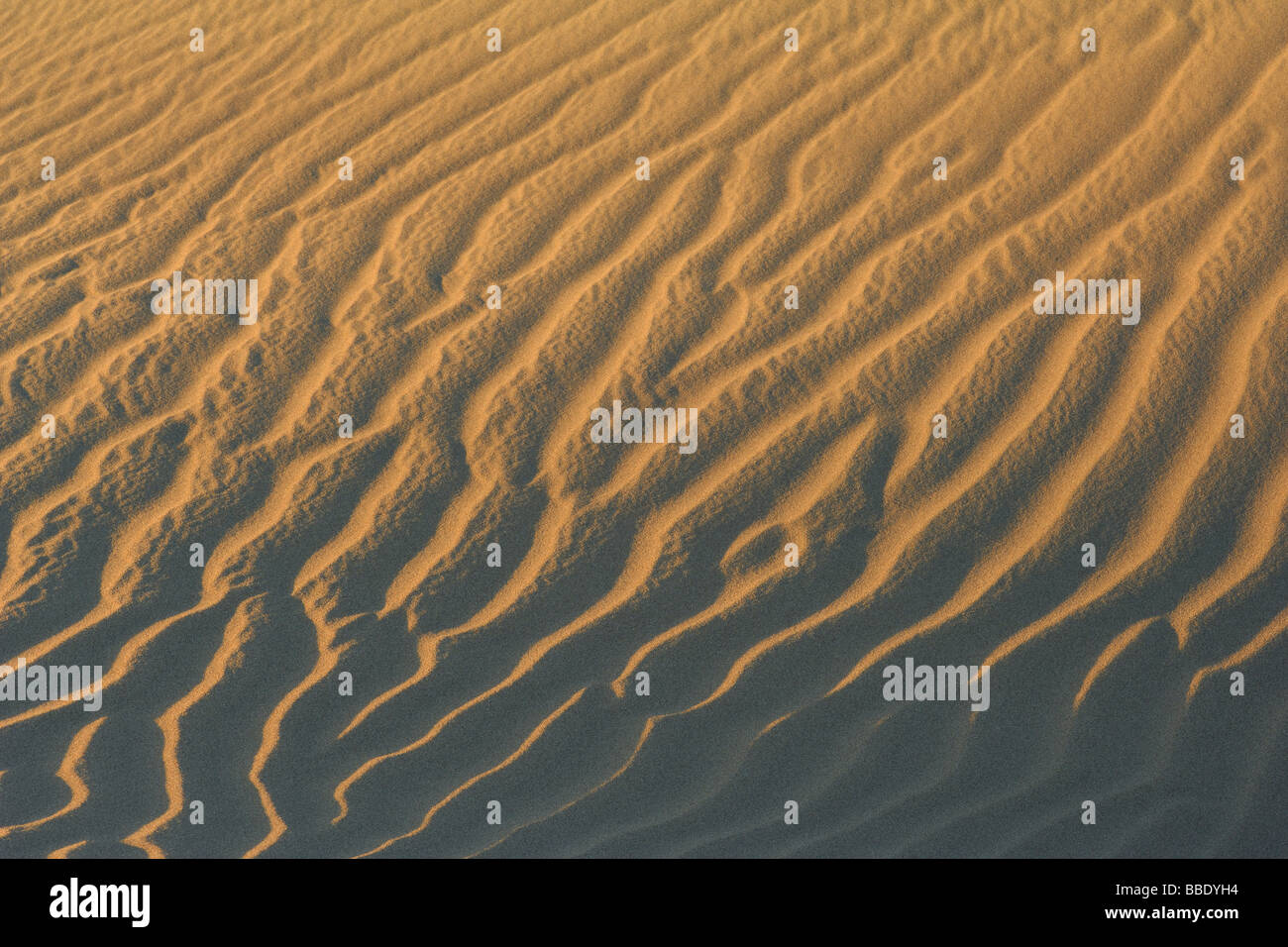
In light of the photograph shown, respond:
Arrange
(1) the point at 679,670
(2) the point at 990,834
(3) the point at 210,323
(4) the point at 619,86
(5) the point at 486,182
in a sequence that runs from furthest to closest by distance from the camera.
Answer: (4) the point at 619,86 → (5) the point at 486,182 → (3) the point at 210,323 → (1) the point at 679,670 → (2) the point at 990,834

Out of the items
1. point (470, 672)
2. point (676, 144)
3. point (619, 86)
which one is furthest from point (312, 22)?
point (470, 672)

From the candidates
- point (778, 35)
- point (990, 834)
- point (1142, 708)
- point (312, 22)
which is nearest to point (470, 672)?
point (990, 834)

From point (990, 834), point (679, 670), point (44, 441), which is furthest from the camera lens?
point (44, 441)

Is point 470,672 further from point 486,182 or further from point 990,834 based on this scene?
point 486,182

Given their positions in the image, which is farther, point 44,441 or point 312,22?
point 312,22

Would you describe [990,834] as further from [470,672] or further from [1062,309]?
[1062,309]

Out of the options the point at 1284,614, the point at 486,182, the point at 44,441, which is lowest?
the point at 1284,614

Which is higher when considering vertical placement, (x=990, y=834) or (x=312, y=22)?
(x=312, y=22)
